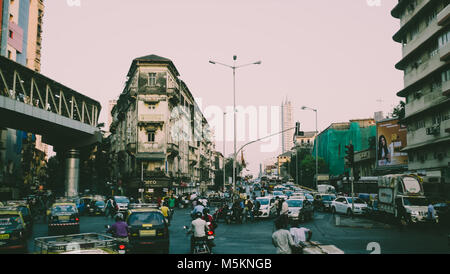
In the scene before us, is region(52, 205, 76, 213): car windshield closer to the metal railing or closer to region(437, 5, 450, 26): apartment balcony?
the metal railing

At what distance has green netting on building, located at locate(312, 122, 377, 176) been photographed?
2808 inches

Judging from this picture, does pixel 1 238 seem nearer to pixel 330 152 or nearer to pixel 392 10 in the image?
pixel 392 10

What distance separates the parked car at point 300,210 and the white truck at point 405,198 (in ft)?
17.1

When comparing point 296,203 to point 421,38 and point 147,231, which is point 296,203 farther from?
point 421,38

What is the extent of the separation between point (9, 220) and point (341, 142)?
71.0 meters

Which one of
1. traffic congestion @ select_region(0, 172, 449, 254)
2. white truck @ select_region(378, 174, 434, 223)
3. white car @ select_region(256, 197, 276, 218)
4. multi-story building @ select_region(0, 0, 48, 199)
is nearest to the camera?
traffic congestion @ select_region(0, 172, 449, 254)

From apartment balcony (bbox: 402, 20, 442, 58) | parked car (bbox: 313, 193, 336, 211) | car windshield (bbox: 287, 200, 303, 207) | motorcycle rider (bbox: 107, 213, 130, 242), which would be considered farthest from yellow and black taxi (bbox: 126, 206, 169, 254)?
apartment balcony (bbox: 402, 20, 442, 58)

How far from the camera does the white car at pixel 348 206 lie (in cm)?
3247

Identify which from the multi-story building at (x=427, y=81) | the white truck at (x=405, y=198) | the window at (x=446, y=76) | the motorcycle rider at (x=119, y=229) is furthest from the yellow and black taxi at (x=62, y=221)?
the window at (x=446, y=76)

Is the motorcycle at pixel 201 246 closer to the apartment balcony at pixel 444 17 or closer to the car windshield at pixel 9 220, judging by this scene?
the car windshield at pixel 9 220

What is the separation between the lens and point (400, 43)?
44.0 m

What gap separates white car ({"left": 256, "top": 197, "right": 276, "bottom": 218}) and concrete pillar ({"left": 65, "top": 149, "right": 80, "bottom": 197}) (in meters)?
24.4

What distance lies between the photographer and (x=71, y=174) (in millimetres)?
46250

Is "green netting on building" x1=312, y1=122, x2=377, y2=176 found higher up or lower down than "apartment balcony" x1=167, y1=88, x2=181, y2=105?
lower down
